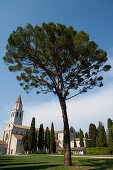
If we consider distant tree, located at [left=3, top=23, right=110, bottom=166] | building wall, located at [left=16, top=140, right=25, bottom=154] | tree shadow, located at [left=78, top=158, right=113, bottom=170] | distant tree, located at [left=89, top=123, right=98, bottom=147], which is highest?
distant tree, located at [left=3, top=23, right=110, bottom=166]

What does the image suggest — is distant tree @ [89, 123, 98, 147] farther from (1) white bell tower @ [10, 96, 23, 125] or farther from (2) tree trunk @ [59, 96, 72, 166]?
(2) tree trunk @ [59, 96, 72, 166]

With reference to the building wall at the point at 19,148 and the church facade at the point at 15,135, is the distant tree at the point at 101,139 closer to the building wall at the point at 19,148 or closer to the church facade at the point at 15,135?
the church facade at the point at 15,135

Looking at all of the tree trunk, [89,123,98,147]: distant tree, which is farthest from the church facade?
the tree trunk

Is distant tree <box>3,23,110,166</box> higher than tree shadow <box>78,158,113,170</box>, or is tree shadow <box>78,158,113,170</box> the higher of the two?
distant tree <box>3,23,110,166</box>

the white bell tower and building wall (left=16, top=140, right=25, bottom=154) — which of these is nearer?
building wall (left=16, top=140, right=25, bottom=154)

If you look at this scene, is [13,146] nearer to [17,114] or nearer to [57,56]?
[17,114]

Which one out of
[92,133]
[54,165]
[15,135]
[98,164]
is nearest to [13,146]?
[15,135]

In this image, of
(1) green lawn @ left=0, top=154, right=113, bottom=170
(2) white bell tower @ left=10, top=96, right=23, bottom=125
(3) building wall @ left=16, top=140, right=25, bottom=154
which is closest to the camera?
(1) green lawn @ left=0, top=154, right=113, bottom=170

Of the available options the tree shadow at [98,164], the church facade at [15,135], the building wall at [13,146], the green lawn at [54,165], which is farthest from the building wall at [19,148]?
the tree shadow at [98,164]

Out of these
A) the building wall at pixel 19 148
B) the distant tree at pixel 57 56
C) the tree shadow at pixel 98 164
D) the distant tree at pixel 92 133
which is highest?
the distant tree at pixel 57 56

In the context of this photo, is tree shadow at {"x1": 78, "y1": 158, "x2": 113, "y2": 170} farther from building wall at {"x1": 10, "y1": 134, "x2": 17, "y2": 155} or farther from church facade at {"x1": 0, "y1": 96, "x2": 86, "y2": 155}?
building wall at {"x1": 10, "y1": 134, "x2": 17, "y2": 155}

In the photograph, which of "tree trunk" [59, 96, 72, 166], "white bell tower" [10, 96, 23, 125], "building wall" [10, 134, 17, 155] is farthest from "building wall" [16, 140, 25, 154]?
"tree trunk" [59, 96, 72, 166]

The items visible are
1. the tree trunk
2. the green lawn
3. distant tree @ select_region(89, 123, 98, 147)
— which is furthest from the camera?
distant tree @ select_region(89, 123, 98, 147)

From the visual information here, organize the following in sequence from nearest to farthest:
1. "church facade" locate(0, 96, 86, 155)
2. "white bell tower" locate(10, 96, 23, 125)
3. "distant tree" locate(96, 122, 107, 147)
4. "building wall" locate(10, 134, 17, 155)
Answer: "distant tree" locate(96, 122, 107, 147) < "building wall" locate(10, 134, 17, 155) < "church facade" locate(0, 96, 86, 155) < "white bell tower" locate(10, 96, 23, 125)
